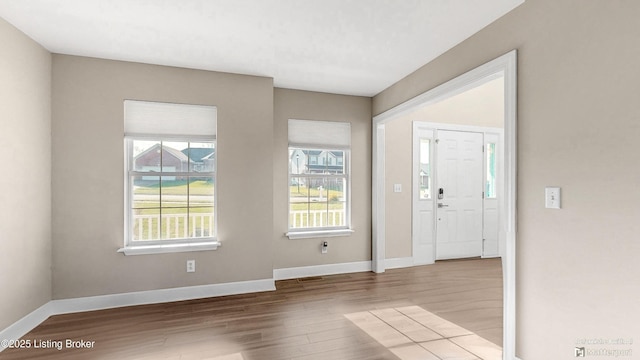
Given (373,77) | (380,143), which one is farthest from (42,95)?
(380,143)

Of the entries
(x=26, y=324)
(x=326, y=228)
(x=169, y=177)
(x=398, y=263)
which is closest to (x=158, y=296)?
(x=26, y=324)

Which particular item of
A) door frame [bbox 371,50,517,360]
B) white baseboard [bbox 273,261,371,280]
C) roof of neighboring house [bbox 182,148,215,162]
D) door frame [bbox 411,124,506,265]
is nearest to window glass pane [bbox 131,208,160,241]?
roof of neighboring house [bbox 182,148,215,162]

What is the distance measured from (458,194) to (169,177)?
4418 millimetres

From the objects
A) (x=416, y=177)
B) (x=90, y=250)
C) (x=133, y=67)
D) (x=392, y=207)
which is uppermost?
(x=133, y=67)

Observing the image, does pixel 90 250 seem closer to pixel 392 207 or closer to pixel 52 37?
pixel 52 37

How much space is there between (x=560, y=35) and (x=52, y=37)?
4.06 m

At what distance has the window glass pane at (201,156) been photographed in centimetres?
352

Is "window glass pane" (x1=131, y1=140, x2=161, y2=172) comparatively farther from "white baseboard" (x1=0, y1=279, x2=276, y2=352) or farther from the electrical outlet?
"white baseboard" (x1=0, y1=279, x2=276, y2=352)

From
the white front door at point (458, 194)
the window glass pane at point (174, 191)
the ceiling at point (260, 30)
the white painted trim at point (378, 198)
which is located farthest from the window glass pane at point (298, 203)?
the white front door at point (458, 194)

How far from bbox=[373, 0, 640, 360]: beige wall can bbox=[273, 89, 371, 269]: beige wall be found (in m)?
2.36

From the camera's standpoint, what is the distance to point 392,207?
15.1 ft

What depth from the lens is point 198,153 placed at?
354cm

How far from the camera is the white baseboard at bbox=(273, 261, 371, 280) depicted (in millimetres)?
4086

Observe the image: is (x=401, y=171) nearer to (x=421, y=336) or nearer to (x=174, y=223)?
(x=421, y=336)
